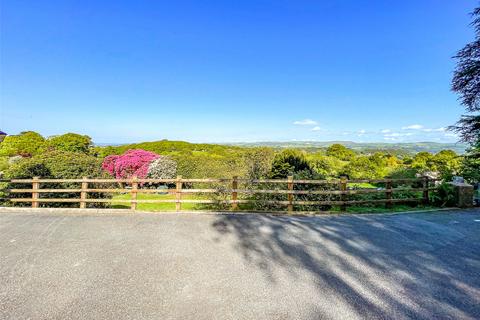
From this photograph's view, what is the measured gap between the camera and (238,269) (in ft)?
13.5

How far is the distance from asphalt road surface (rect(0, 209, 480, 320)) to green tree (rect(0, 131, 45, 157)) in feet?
67.4

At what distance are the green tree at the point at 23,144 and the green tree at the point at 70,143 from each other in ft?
2.70

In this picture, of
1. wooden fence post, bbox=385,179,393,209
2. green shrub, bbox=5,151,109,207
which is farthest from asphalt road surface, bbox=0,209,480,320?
green shrub, bbox=5,151,109,207

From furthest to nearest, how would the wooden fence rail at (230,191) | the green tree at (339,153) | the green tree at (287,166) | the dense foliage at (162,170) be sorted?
the green tree at (339,153), the dense foliage at (162,170), the green tree at (287,166), the wooden fence rail at (230,191)

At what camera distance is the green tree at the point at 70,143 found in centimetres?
2431

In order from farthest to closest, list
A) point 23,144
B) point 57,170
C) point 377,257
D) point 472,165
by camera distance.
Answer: point 23,144 < point 472,165 < point 57,170 < point 377,257

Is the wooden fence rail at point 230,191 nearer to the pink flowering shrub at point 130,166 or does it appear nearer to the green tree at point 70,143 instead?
the pink flowering shrub at point 130,166

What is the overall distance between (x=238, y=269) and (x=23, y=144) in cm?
2796

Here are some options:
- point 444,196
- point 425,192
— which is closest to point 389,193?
point 425,192

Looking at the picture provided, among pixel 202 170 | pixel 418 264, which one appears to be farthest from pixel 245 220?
pixel 202 170

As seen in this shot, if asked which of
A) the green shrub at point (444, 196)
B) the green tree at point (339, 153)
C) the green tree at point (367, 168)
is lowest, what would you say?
the green shrub at point (444, 196)

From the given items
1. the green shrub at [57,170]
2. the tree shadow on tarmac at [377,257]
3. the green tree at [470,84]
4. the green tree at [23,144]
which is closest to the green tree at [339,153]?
the green tree at [470,84]

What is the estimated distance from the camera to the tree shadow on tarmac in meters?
3.24

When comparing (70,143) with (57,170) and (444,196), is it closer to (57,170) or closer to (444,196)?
(57,170)
